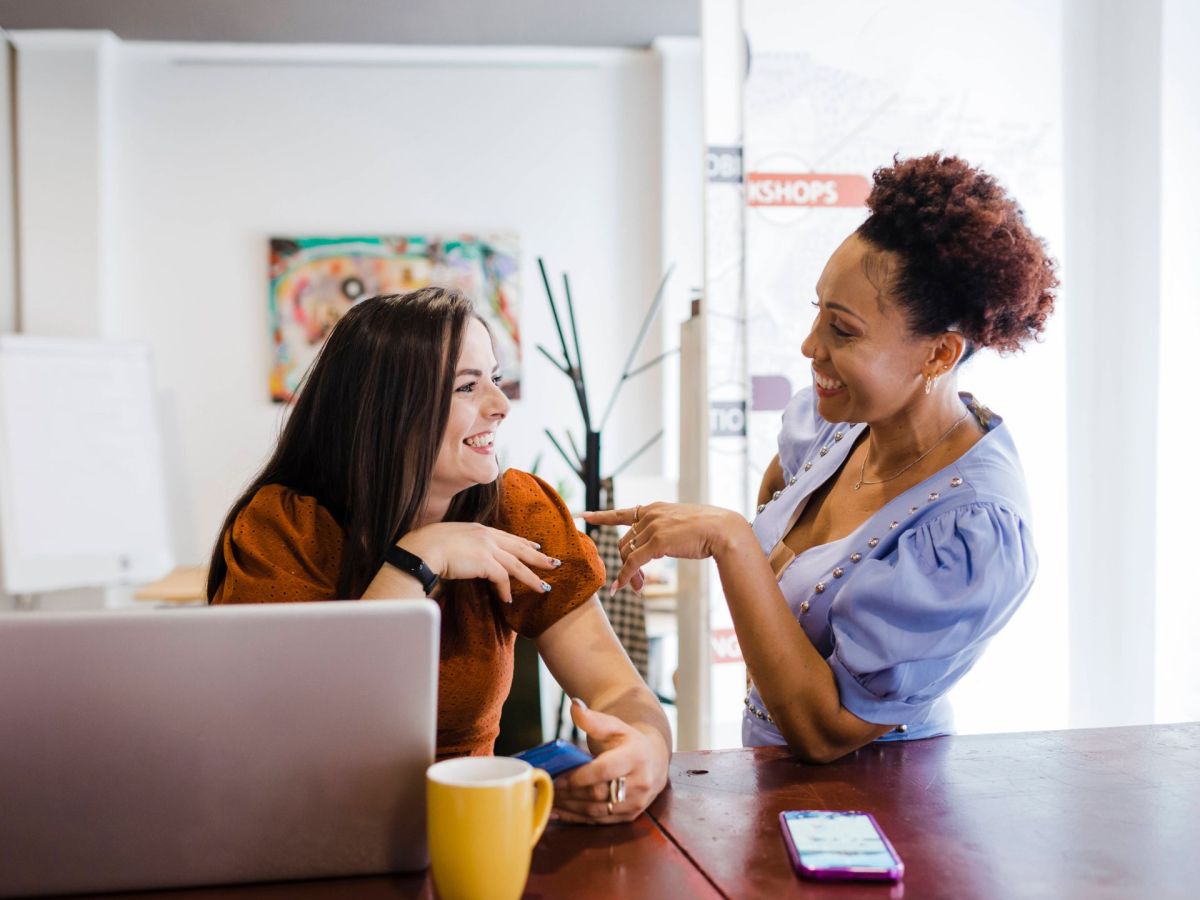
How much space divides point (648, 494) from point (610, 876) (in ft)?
10.9

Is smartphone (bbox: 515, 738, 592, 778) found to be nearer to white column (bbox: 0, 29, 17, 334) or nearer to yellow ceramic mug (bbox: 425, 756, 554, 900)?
yellow ceramic mug (bbox: 425, 756, 554, 900)

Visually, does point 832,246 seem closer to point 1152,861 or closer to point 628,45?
point 1152,861

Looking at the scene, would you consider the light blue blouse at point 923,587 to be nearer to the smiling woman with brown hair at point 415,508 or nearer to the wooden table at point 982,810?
the wooden table at point 982,810

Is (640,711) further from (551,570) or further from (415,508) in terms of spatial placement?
(415,508)

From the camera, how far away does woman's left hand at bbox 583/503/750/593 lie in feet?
4.40

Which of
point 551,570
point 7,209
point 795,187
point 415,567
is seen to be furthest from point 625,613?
point 7,209

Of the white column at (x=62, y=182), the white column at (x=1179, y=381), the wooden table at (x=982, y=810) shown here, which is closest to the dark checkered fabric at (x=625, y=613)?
the white column at (x=1179, y=381)

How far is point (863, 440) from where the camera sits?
5.56 feet

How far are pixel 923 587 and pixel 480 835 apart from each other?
714mm

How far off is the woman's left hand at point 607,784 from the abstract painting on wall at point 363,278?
12.7 feet

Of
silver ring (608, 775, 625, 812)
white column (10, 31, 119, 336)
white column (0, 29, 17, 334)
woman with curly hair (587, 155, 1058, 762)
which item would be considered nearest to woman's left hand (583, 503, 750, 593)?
woman with curly hair (587, 155, 1058, 762)

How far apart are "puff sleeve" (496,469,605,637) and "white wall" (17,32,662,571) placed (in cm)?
322

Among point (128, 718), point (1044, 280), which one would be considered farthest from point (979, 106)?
point (128, 718)

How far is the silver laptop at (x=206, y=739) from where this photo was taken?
794mm
